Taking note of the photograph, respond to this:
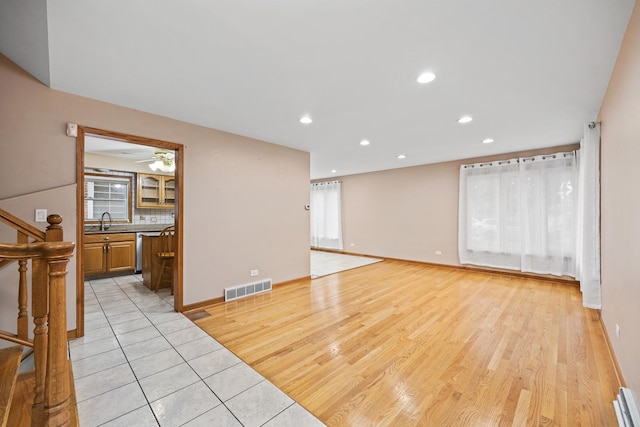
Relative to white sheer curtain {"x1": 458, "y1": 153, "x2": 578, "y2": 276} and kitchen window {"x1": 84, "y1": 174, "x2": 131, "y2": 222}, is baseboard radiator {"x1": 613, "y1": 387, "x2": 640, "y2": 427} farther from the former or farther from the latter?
kitchen window {"x1": 84, "y1": 174, "x2": 131, "y2": 222}

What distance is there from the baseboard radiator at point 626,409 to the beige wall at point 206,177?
148 inches

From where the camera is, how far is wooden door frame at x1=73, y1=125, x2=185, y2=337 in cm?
254

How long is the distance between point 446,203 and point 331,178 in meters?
3.63

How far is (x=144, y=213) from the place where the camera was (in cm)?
603

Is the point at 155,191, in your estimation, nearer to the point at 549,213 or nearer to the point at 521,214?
the point at 521,214

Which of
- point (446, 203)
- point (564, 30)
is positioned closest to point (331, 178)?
point (446, 203)

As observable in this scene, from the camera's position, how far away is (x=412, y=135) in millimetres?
3920

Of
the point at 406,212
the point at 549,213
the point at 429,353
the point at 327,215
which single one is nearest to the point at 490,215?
the point at 549,213

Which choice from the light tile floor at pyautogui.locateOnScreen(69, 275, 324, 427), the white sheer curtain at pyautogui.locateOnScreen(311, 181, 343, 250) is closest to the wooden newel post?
the light tile floor at pyautogui.locateOnScreen(69, 275, 324, 427)

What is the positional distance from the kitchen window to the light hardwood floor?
4.03 metres

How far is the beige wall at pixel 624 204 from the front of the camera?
5.06ft

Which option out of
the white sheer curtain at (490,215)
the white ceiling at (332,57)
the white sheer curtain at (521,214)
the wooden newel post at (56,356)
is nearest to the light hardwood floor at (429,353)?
the white sheer curtain at (521,214)

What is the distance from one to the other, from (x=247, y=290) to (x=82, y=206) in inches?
87.2

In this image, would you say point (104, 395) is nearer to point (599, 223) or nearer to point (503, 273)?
point (599, 223)
